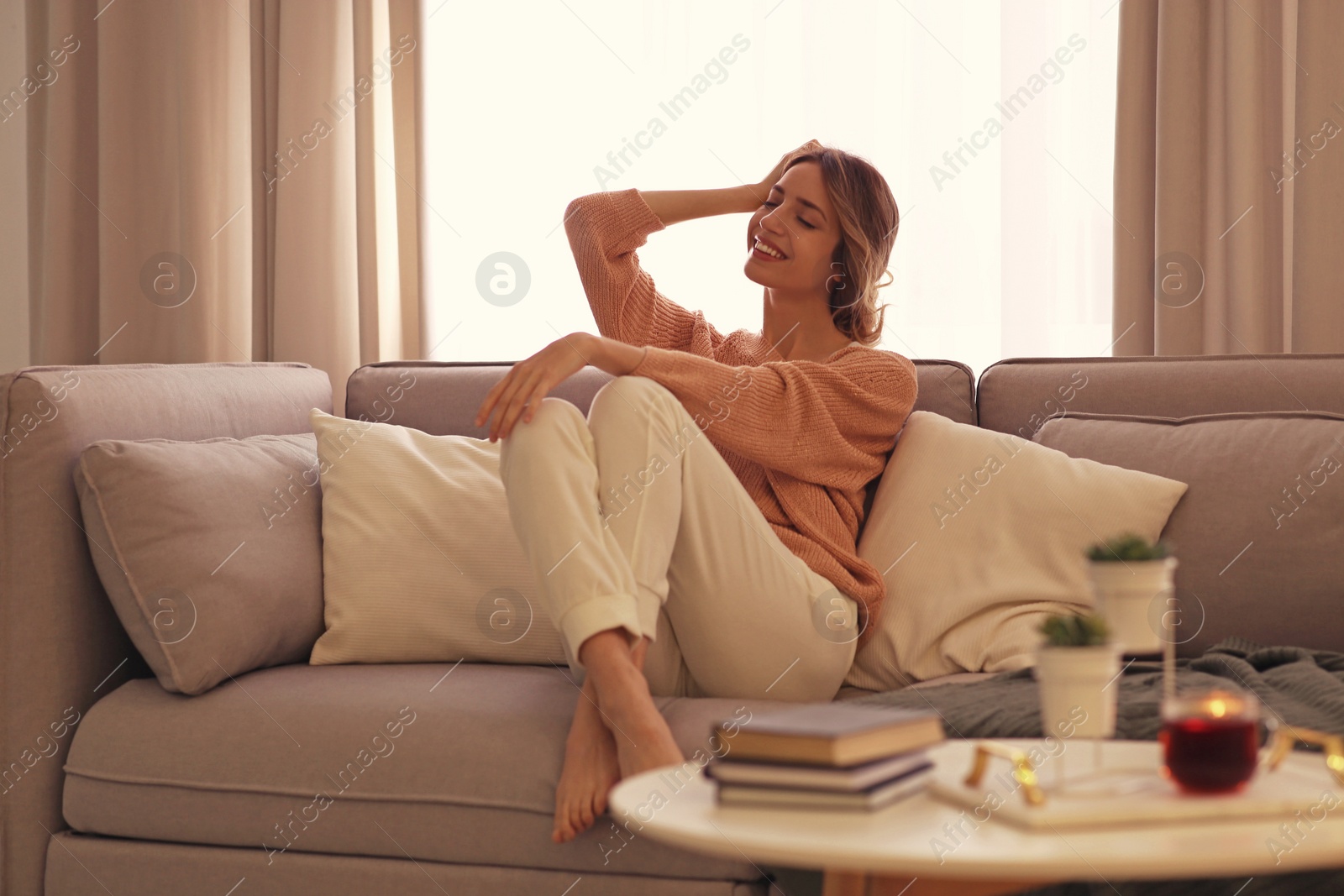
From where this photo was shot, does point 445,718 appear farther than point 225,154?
No

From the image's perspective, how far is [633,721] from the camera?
1181 millimetres

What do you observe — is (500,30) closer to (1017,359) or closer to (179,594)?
(1017,359)

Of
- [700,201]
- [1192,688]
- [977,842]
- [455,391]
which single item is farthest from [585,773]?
[700,201]

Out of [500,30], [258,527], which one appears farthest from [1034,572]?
[500,30]

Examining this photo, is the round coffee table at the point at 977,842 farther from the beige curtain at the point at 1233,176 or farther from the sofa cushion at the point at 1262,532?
the beige curtain at the point at 1233,176

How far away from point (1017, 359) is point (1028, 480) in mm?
341

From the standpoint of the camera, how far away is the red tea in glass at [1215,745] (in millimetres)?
797

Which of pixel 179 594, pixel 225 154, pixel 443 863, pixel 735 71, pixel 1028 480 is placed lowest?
pixel 443 863

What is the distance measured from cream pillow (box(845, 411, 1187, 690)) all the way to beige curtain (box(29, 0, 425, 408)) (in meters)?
1.44

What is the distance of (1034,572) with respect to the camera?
153 cm

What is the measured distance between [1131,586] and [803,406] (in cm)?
80

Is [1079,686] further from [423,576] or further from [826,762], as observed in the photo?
[423,576]

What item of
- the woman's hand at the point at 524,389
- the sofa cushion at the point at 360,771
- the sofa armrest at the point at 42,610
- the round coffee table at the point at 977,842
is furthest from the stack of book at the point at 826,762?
the sofa armrest at the point at 42,610

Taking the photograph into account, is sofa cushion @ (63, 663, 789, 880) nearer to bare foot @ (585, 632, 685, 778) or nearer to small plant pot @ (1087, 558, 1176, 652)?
bare foot @ (585, 632, 685, 778)
